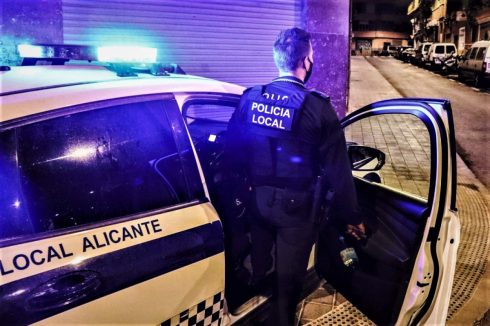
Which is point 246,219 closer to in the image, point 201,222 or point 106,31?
point 201,222

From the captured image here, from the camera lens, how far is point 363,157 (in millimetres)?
3137

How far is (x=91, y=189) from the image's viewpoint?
5.31 ft

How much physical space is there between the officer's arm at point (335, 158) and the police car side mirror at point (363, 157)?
0.94 meters

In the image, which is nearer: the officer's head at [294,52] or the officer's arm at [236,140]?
the officer's head at [294,52]

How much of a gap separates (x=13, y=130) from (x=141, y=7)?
→ 4.56m

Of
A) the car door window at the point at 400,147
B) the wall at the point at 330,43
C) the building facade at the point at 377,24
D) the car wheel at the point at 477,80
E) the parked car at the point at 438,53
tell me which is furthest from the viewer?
the building facade at the point at 377,24

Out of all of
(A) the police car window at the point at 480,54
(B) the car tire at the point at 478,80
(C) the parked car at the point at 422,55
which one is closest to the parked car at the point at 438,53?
(C) the parked car at the point at 422,55

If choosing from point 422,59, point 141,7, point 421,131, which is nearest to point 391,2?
point 422,59

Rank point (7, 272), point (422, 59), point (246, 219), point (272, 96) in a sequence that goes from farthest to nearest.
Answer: point (422, 59)
point (246, 219)
point (272, 96)
point (7, 272)

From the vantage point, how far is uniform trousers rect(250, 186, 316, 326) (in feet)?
6.97

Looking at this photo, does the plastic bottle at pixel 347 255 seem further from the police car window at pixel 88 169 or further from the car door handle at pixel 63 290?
the car door handle at pixel 63 290

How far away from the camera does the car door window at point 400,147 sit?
604cm

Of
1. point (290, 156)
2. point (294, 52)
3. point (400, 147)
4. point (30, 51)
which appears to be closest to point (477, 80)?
point (400, 147)

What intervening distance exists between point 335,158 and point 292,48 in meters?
0.58
